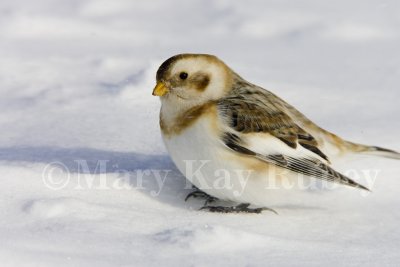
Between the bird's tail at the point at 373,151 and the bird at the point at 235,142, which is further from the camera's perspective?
the bird's tail at the point at 373,151

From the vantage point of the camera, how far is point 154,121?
16.3 ft

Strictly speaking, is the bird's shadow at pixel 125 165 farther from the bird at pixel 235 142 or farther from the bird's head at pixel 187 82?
the bird's head at pixel 187 82

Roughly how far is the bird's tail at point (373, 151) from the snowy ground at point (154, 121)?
0.17m

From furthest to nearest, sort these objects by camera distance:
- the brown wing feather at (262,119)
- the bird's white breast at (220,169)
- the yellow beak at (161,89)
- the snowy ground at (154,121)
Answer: the yellow beak at (161,89) < the brown wing feather at (262,119) < the bird's white breast at (220,169) < the snowy ground at (154,121)

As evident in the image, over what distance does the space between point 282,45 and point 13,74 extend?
2066 mm

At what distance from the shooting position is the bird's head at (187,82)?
13.5 feet

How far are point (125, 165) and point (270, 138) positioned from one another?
83cm

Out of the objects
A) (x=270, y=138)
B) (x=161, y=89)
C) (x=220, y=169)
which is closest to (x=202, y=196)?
(x=220, y=169)

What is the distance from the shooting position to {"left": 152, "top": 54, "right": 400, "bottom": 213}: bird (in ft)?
12.7

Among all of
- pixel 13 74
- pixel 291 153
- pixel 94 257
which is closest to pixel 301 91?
pixel 291 153

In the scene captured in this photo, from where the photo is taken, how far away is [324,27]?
672 cm

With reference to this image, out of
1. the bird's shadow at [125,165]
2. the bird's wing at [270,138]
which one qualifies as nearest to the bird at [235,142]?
the bird's wing at [270,138]

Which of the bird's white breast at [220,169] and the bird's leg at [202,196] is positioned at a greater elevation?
the bird's white breast at [220,169]

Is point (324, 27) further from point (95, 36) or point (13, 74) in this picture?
point (13, 74)
